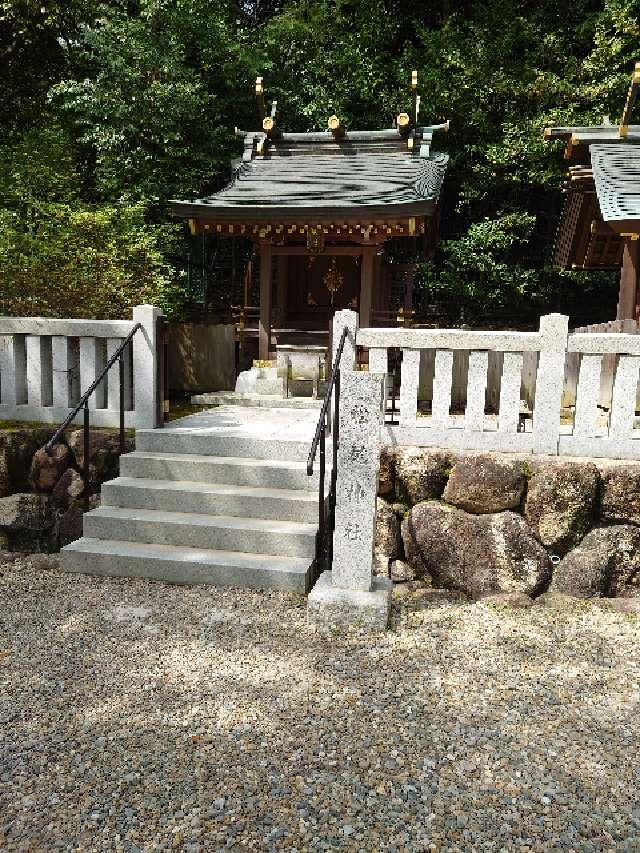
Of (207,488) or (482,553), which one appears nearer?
(482,553)

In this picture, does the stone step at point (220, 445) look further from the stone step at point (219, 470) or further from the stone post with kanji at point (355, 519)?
the stone post with kanji at point (355, 519)

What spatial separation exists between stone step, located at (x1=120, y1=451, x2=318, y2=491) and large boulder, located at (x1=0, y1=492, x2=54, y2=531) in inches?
38.1

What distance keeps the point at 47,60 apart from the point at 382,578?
16553 millimetres

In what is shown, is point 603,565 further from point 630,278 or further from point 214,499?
point 630,278

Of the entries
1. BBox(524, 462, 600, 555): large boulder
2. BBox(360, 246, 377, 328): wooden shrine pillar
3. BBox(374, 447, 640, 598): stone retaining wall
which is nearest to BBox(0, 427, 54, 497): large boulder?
BBox(374, 447, 640, 598): stone retaining wall

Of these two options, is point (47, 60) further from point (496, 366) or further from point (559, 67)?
point (496, 366)

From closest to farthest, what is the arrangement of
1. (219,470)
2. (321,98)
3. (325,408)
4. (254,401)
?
(325,408)
(219,470)
(254,401)
(321,98)

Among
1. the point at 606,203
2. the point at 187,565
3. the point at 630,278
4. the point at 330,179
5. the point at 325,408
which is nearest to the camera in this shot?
the point at 325,408

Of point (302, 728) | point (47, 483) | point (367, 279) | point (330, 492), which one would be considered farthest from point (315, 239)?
point (302, 728)

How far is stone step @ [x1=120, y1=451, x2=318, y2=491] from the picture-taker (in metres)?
5.63

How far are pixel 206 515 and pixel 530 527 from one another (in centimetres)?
279

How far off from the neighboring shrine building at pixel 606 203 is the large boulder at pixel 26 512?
6677 millimetres

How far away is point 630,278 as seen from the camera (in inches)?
334

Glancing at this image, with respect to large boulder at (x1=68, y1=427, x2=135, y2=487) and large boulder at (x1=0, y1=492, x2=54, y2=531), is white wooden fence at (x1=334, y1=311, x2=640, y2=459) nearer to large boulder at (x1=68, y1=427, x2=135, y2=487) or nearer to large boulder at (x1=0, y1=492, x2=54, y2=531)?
large boulder at (x1=68, y1=427, x2=135, y2=487)
